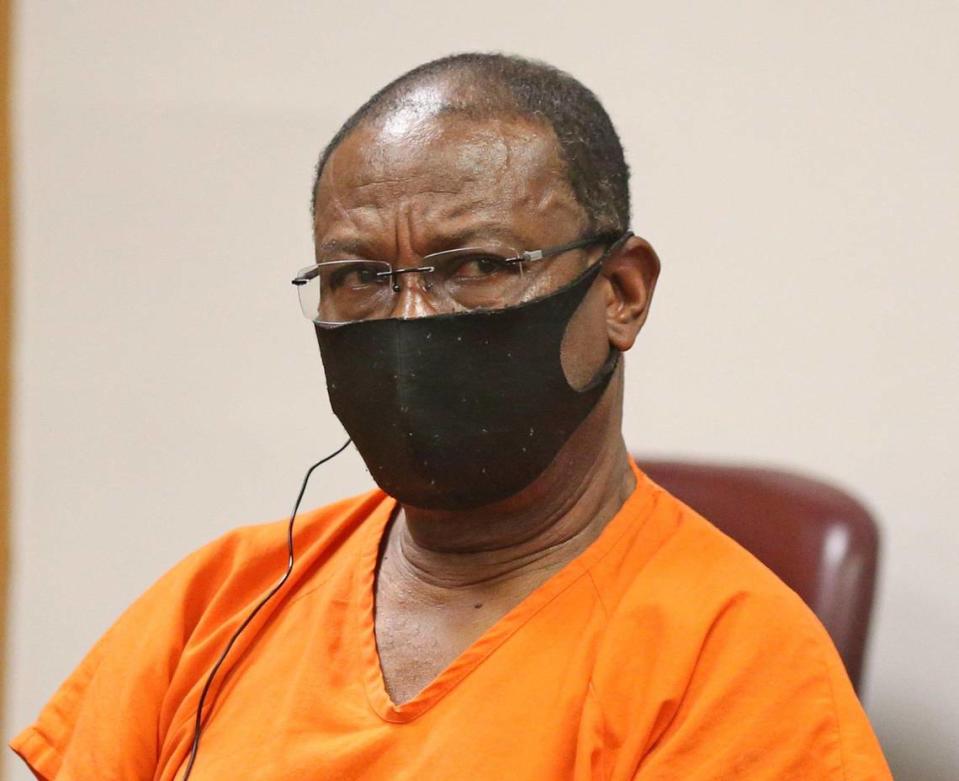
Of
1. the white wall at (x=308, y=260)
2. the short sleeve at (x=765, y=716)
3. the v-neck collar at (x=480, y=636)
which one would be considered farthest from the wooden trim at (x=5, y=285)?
the short sleeve at (x=765, y=716)

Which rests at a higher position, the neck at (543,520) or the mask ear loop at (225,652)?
the neck at (543,520)

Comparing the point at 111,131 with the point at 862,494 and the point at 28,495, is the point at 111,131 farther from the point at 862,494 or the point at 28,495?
the point at 862,494

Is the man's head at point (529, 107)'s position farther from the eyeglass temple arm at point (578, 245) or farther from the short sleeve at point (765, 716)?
the short sleeve at point (765, 716)

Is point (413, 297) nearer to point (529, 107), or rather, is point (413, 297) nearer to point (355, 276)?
point (355, 276)

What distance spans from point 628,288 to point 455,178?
22cm

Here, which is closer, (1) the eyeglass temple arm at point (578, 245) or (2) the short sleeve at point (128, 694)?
(1) the eyeglass temple arm at point (578, 245)

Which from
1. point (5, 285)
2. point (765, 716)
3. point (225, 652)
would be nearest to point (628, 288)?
point (765, 716)

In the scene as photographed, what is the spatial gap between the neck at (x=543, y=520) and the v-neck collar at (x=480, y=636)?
0.02 m

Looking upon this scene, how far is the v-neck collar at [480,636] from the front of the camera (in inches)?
47.8

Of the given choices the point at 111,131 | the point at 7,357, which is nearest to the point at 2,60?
the point at 111,131

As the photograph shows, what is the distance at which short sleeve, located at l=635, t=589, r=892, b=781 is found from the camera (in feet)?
3.57

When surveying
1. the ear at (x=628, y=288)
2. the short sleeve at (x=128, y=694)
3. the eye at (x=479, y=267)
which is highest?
the eye at (x=479, y=267)

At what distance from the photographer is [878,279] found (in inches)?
71.6

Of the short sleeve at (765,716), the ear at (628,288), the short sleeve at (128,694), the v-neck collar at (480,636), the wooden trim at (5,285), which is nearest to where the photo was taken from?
the short sleeve at (765,716)
